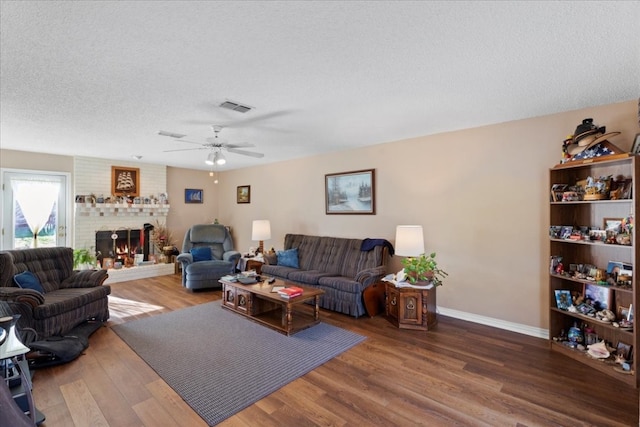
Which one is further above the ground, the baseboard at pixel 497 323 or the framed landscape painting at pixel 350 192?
the framed landscape painting at pixel 350 192

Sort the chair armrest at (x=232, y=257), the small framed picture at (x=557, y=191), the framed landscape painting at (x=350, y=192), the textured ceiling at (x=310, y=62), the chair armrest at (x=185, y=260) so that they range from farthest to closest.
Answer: the chair armrest at (x=232, y=257), the chair armrest at (x=185, y=260), the framed landscape painting at (x=350, y=192), the small framed picture at (x=557, y=191), the textured ceiling at (x=310, y=62)

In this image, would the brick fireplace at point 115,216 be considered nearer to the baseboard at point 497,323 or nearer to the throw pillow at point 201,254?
the throw pillow at point 201,254

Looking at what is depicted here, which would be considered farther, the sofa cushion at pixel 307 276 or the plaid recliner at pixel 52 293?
the sofa cushion at pixel 307 276

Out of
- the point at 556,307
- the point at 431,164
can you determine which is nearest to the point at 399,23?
the point at 431,164

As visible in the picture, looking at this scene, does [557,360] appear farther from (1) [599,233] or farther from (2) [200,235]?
(2) [200,235]

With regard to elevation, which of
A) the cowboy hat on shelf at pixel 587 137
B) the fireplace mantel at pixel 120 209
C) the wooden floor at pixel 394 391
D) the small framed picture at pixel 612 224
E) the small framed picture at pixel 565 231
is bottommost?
the wooden floor at pixel 394 391

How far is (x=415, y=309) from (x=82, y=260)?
5.76 metres

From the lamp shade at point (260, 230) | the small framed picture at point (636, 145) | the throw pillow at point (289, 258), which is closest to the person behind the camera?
the small framed picture at point (636, 145)

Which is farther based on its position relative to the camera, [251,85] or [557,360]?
[557,360]

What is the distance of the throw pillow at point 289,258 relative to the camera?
5020 millimetres

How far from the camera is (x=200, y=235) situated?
6.09m

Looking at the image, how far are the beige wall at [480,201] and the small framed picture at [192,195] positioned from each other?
2590mm

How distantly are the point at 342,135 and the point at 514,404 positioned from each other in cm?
333

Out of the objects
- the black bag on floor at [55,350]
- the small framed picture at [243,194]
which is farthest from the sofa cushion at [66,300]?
the small framed picture at [243,194]
